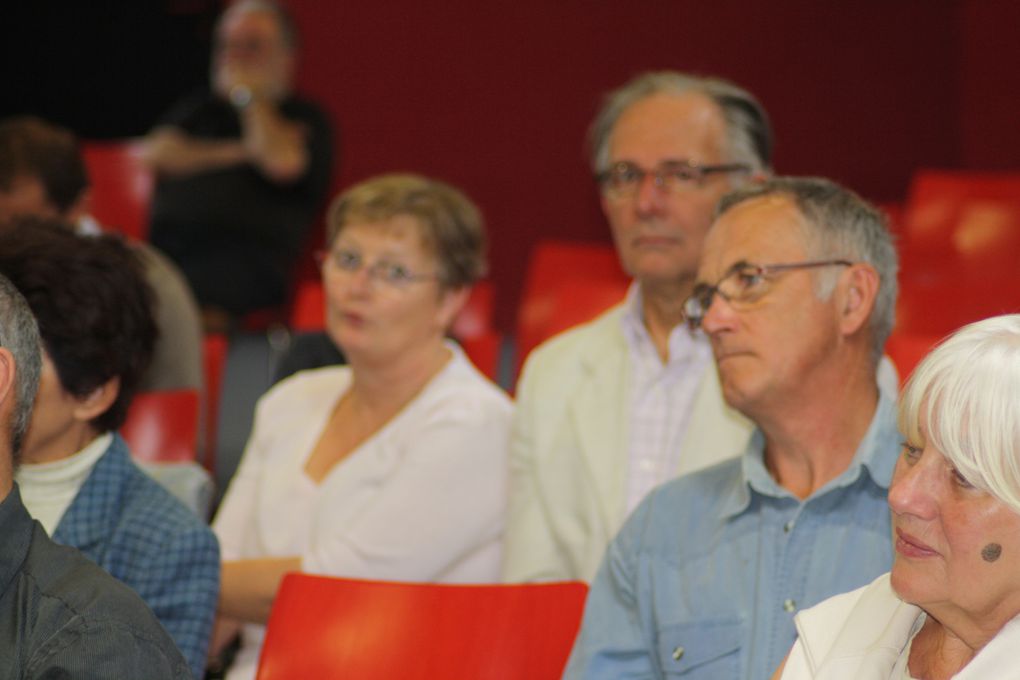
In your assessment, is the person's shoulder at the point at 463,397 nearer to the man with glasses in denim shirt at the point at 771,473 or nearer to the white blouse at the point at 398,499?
the white blouse at the point at 398,499

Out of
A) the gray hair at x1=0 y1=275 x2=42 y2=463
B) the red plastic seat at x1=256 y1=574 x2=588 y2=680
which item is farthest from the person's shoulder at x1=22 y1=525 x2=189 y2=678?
the red plastic seat at x1=256 y1=574 x2=588 y2=680

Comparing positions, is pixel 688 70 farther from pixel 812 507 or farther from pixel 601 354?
pixel 812 507

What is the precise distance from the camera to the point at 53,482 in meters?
2.38

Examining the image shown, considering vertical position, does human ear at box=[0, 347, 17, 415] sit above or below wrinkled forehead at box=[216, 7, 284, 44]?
above

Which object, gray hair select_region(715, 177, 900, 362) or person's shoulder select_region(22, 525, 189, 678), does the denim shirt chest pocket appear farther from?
person's shoulder select_region(22, 525, 189, 678)

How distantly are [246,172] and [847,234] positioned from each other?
3745mm

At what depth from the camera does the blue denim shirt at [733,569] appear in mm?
2193

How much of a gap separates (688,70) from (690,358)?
12.4 ft

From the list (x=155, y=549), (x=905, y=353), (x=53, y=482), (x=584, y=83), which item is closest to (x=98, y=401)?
(x=53, y=482)

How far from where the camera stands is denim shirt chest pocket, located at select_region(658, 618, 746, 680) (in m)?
2.19

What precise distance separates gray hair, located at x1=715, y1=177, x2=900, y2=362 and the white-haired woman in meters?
0.64

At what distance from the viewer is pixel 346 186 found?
21.7 ft

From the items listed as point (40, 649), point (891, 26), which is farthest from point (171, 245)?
point (40, 649)

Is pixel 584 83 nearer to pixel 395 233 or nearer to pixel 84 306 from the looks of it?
pixel 395 233
